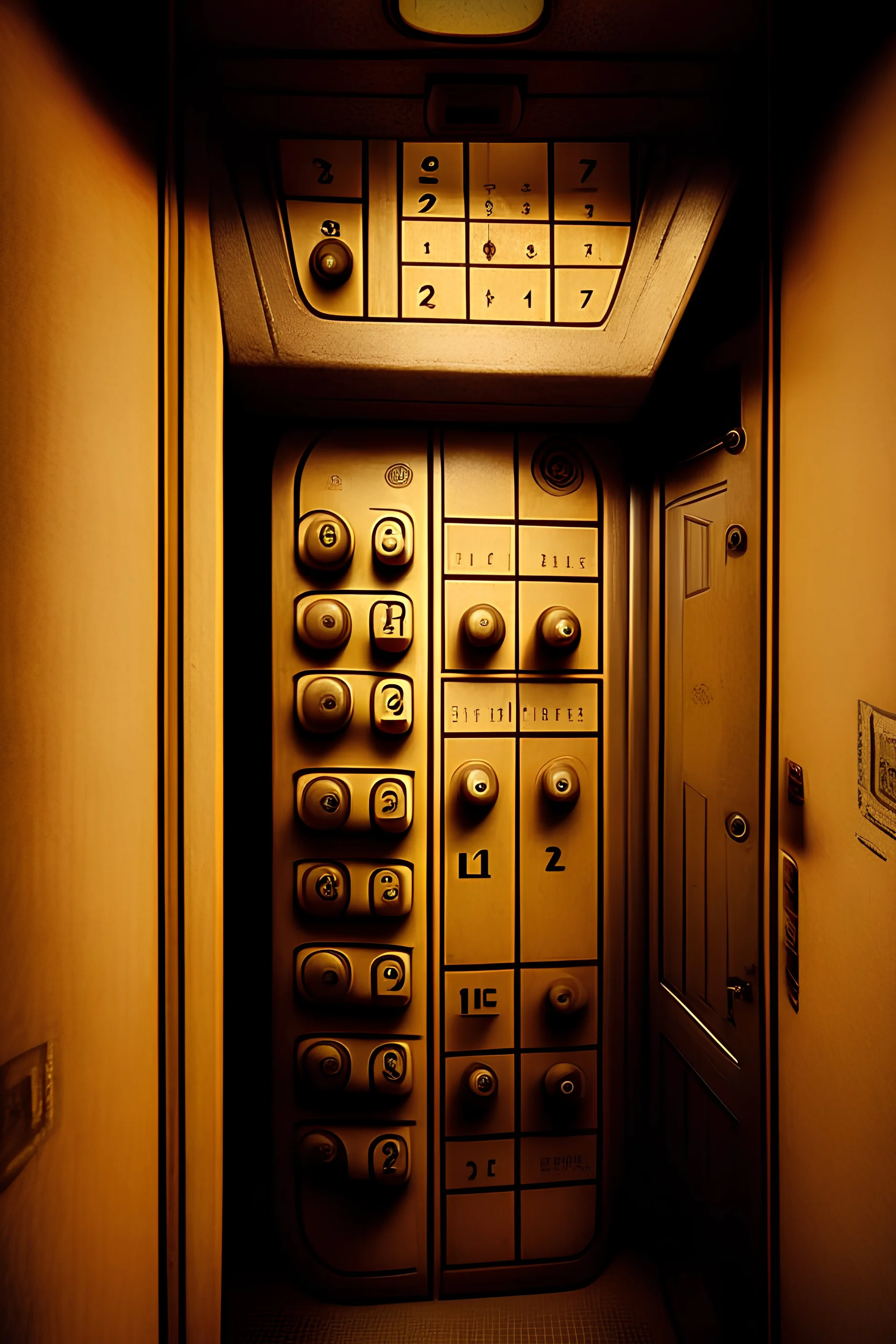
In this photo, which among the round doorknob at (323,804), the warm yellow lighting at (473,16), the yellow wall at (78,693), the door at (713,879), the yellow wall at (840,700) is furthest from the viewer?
the round doorknob at (323,804)

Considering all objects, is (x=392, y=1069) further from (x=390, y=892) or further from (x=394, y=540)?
(x=394, y=540)

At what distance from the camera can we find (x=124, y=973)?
2.82ft

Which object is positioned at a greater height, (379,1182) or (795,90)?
(795,90)

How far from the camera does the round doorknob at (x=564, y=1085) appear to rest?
4.45ft

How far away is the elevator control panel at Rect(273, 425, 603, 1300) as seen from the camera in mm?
1333

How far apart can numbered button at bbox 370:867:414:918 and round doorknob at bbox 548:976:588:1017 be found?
38 centimetres

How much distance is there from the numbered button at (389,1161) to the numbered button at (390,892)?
0.48 meters

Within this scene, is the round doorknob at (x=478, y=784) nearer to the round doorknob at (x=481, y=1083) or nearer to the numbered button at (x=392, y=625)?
the numbered button at (x=392, y=625)

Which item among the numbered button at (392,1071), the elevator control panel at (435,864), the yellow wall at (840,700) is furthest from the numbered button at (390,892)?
the yellow wall at (840,700)

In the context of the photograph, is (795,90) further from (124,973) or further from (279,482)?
(124,973)

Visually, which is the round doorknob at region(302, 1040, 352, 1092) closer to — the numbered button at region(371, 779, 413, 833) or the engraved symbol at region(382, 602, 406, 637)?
the numbered button at region(371, 779, 413, 833)

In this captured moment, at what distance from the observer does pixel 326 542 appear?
1312 mm

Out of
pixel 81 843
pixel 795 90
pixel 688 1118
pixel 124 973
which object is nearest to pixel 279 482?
pixel 81 843

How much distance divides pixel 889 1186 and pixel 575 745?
84cm
